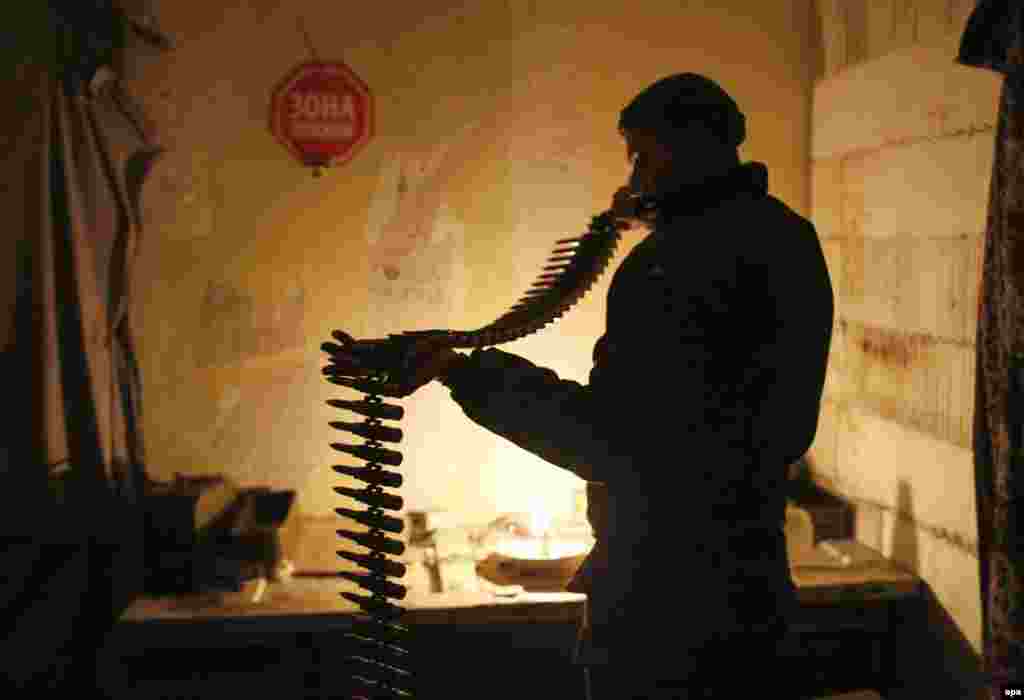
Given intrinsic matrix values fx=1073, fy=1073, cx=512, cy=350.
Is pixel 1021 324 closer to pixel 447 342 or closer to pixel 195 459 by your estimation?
pixel 447 342

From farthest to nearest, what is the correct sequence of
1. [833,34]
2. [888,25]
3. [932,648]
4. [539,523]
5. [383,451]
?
1. [833,34]
2. [539,523]
3. [888,25]
4. [932,648]
5. [383,451]

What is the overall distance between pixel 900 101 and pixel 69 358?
2691 millimetres

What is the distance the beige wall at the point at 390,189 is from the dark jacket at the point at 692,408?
6.20ft

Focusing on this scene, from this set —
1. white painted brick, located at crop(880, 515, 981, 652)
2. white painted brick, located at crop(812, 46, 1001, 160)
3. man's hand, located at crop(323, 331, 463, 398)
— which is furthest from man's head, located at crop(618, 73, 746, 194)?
white painted brick, located at crop(880, 515, 981, 652)

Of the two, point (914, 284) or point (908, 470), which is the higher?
point (914, 284)

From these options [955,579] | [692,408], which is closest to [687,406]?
[692,408]

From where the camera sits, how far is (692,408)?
1830 mm

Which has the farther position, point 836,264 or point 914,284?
Answer: point 836,264

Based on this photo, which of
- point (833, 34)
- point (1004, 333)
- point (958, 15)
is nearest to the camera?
point (1004, 333)

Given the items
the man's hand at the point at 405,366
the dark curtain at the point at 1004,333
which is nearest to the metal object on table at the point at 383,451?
the man's hand at the point at 405,366

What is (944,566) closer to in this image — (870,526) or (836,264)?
(870,526)

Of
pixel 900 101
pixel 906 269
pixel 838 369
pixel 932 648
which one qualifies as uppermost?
pixel 900 101

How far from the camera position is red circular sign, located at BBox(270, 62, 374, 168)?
374cm

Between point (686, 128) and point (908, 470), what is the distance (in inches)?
66.5
